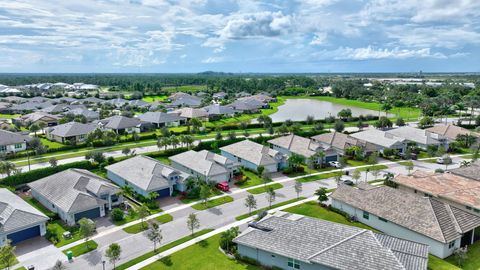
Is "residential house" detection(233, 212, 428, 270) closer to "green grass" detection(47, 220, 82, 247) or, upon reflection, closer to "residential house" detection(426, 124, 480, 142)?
"green grass" detection(47, 220, 82, 247)

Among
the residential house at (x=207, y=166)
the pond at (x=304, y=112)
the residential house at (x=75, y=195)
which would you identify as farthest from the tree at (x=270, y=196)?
the pond at (x=304, y=112)

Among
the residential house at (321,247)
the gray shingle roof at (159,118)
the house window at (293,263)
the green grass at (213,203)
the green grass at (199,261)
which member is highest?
the gray shingle roof at (159,118)

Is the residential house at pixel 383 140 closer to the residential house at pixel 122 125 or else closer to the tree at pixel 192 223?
the tree at pixel 192 223

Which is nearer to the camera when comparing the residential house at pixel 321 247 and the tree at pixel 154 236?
the residential house at pixel 321 247

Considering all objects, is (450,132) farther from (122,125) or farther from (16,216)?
(16,216)

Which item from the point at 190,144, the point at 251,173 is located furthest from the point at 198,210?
the point at 190,144

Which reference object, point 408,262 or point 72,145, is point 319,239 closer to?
point 408,262
